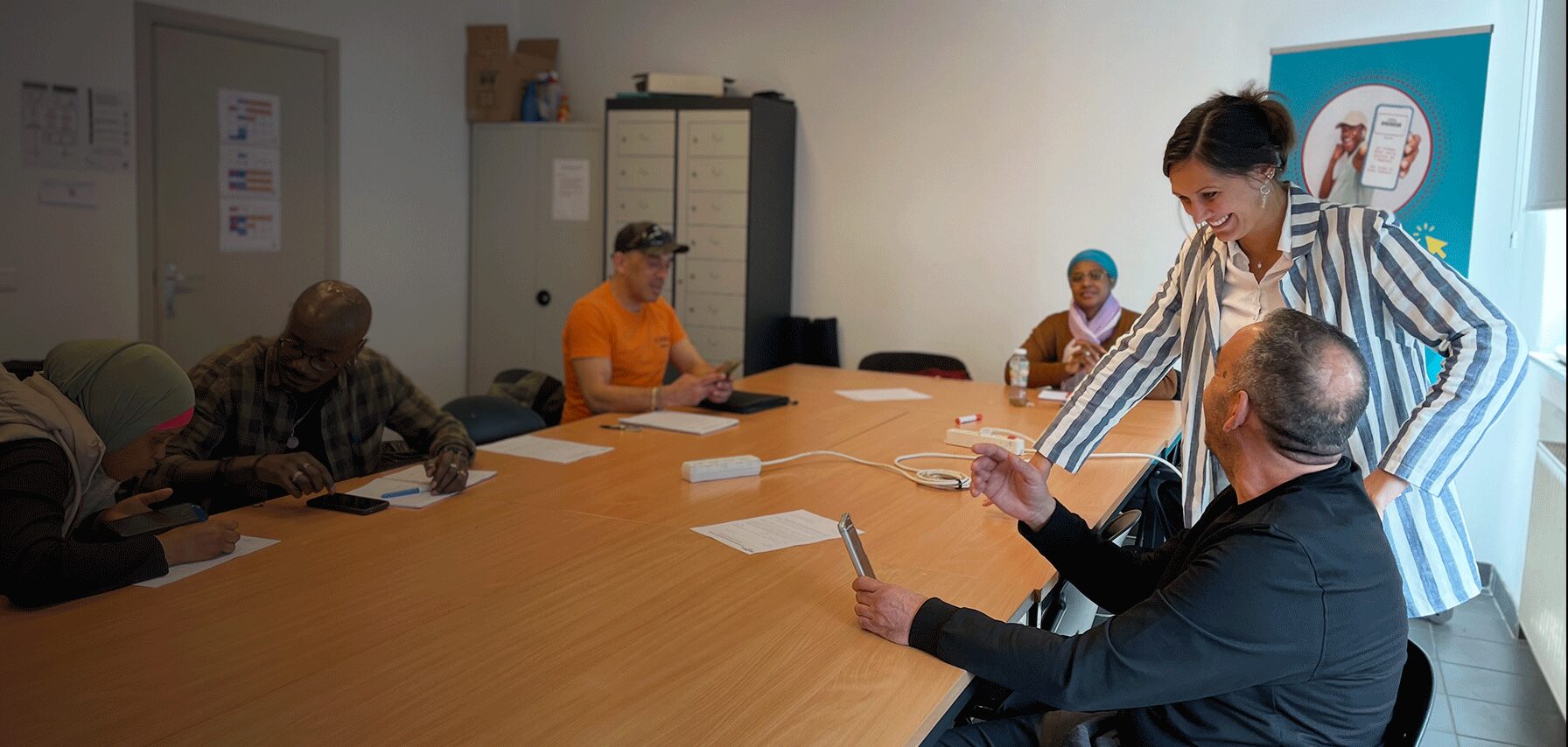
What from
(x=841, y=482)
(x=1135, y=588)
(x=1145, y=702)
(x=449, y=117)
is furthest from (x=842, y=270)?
(x=1145, y=702)

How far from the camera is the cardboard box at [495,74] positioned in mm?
6949

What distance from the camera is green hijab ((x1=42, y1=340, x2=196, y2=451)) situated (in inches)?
81.0

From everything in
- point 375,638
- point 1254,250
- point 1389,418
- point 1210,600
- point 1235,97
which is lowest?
point 375,638

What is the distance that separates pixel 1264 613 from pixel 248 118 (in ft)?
19.0

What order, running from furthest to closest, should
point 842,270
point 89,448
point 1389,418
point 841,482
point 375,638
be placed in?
point 842,270
point 841,482
point 1389,418
point 89,448
point 375,638

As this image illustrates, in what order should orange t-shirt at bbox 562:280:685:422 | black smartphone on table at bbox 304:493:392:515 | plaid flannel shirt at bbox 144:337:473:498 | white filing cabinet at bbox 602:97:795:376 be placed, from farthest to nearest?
1. white filing cabinet at bbox 602:97:795:376
2. orange t-shirt at bbox 562:280:685:422
3. plaid flannel shirt at bbox 144:337:473:498
4. black smartphone on table at bbox 304:493:392:515

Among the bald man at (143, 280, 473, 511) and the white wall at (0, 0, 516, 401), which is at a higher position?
the white wall at (0, 0, 516, 401)

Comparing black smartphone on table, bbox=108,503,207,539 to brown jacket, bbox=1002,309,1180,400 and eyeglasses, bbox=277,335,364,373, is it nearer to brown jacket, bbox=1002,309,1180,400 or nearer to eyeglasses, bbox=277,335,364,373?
eyeglasses, bbox=277,335,364,373

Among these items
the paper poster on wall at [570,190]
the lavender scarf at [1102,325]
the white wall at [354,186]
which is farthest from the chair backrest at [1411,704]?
the paper poster on wall at [570,190]

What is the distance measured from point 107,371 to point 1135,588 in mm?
1848

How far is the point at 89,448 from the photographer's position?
2.01 metres

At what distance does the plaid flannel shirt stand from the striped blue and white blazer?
67.1 inches

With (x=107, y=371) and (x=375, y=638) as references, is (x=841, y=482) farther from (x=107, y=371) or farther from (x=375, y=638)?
(x=107, y=371)

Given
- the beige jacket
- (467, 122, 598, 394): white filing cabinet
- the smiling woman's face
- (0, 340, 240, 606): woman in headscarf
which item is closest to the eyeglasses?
(0, 340, 240, 606): woman in headscarf
